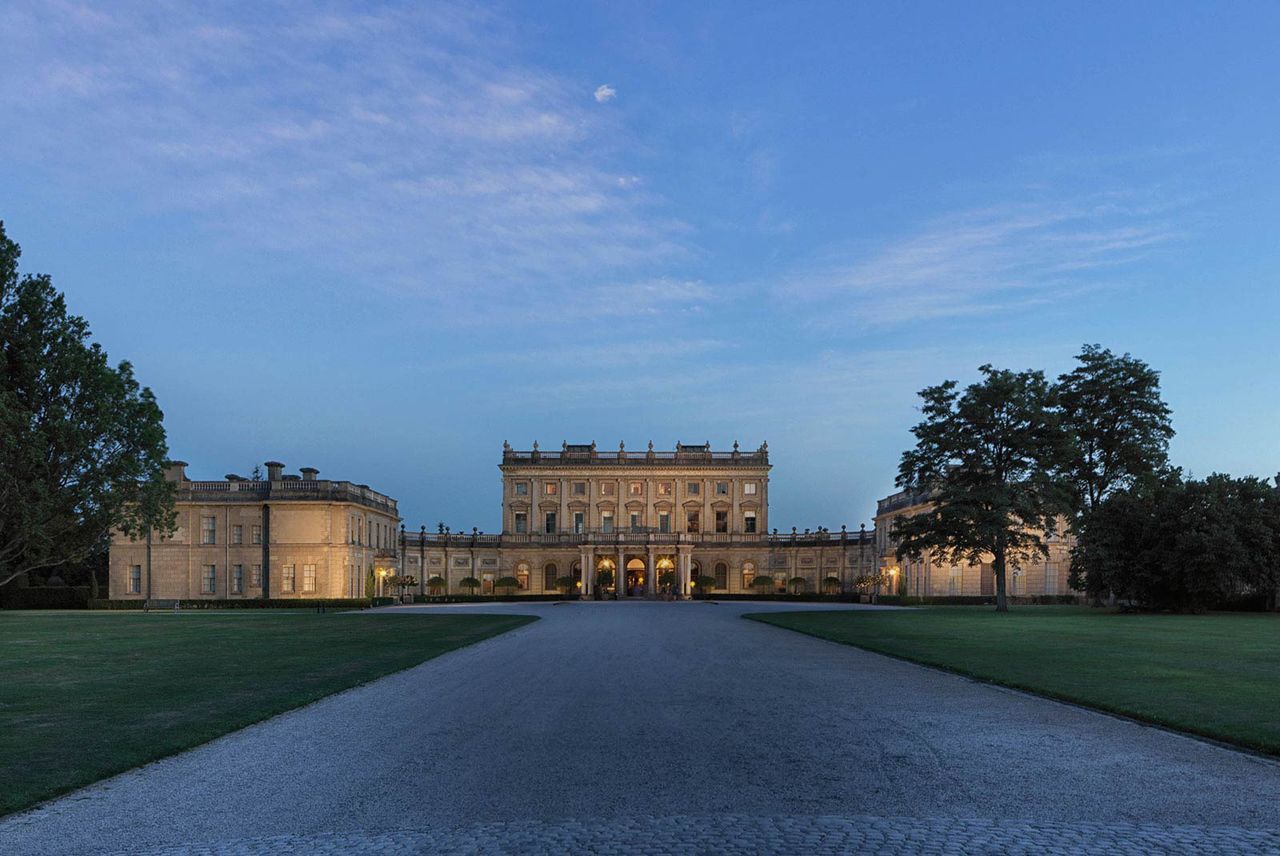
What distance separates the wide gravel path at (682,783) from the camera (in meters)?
7.48

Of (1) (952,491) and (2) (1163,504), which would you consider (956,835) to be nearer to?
(1) (952,491)

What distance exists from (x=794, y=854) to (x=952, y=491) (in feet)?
151

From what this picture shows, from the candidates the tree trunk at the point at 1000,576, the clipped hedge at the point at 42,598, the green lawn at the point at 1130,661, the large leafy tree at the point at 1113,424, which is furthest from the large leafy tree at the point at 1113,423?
the clipped hedge at the point at 42,598

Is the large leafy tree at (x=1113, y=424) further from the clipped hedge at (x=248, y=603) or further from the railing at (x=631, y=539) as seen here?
the clipped hedge at (x=248, y=603)

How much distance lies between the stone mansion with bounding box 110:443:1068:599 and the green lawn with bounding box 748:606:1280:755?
3785 cm

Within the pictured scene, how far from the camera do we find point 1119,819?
7.97 metres

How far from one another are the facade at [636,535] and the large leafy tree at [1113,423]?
26.1 m

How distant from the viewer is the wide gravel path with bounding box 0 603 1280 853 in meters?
7.48

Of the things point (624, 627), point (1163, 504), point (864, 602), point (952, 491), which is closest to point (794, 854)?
point (624, 627)

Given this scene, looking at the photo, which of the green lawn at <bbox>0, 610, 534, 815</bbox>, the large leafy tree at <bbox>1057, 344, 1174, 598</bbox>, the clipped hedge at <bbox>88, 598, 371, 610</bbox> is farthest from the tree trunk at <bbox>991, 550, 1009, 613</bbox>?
the clipped hedge at <bbox>88, 598, 371, 610</bbox>

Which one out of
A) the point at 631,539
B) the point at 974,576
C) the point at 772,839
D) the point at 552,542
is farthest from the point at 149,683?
the point at 552,542

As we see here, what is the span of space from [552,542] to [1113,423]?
55.9 metres

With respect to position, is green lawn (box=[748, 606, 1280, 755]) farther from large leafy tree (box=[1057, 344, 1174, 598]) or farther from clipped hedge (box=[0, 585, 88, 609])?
clipped hedge (box=[0, 585, 88, 609])

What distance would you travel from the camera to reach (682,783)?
927 cm
